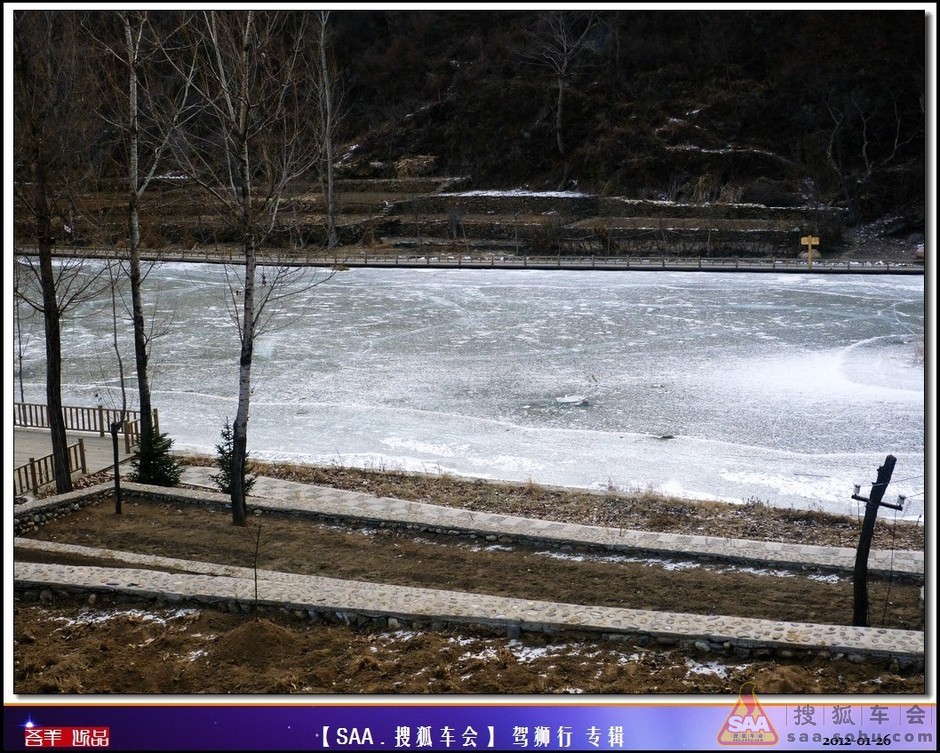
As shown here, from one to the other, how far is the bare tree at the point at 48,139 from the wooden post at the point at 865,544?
7930mm

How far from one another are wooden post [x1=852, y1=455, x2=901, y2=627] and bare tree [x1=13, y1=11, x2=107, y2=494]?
7.93m

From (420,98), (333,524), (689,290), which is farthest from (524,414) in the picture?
(420,98)

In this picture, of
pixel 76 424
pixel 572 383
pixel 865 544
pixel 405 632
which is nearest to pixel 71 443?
pixel 76 424

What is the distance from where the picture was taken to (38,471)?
1141cm

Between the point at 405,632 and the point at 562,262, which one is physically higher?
the point at 562,262

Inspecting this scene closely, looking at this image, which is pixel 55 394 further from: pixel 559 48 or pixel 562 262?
pixel 559 48

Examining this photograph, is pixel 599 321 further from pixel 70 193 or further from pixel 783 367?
pixel 70 193

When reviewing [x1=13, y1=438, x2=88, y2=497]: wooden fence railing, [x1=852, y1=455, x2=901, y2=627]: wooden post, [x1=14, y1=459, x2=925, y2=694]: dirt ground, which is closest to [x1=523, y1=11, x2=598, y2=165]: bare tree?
[x1=13, y1=438, x2=88, y2=497]: wooden fence railing

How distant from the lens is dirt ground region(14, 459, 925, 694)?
16.4 feet

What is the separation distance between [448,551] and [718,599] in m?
2.31

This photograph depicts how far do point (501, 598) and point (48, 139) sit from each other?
6972 mm

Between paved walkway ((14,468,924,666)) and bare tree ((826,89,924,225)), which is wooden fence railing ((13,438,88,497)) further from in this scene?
bare tree ((826,89,924,225))

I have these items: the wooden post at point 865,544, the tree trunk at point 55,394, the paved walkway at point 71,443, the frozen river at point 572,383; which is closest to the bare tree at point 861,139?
the frozen river at point 572,383

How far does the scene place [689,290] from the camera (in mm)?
28609
